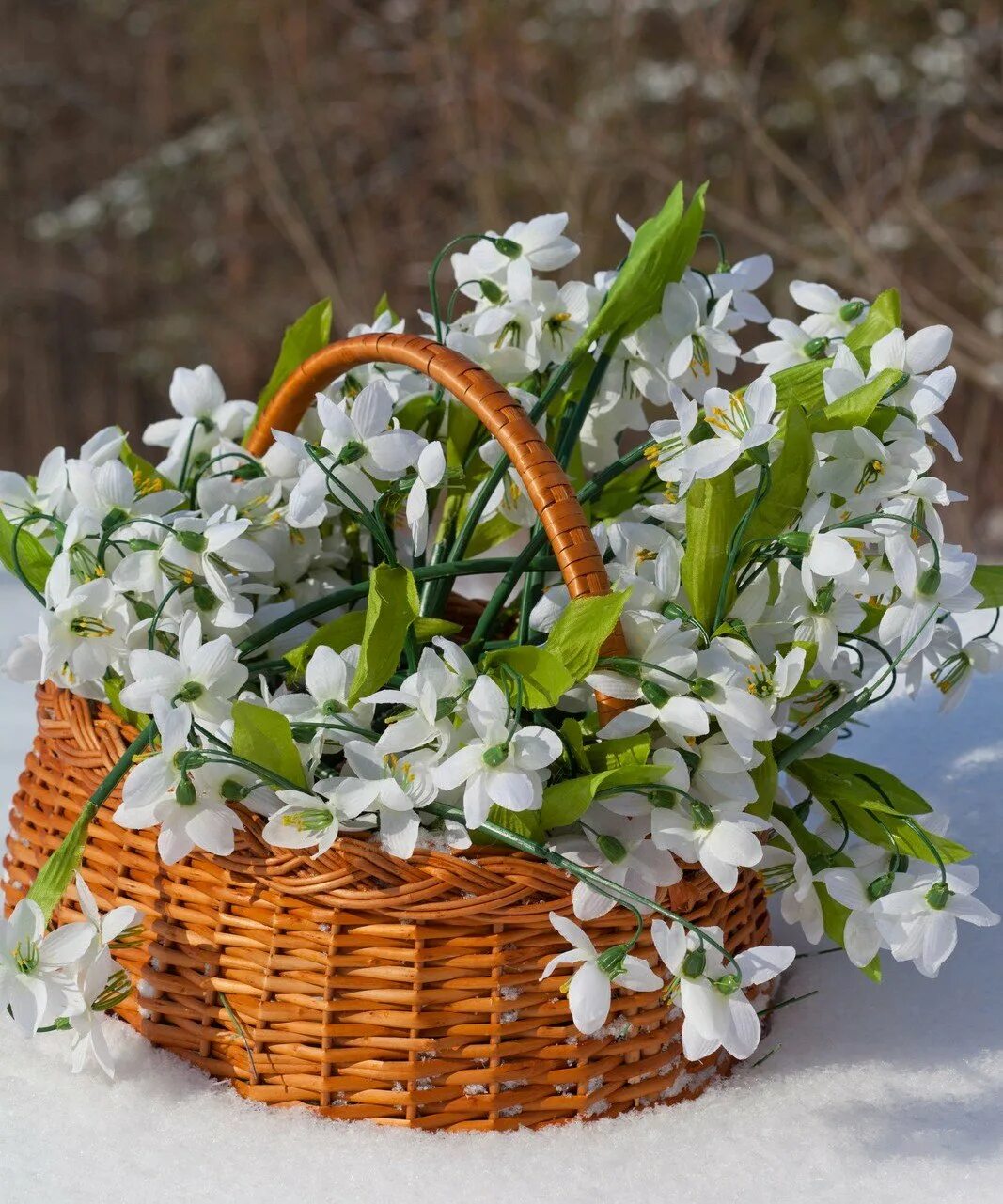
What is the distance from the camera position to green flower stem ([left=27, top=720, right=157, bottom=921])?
60 centimetres


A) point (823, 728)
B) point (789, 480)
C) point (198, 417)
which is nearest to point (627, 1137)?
point (823, 728)

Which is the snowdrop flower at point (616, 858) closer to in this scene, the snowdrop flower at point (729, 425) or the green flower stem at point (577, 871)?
the green flower stem at point (577, 871)

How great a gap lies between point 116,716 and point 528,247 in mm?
342

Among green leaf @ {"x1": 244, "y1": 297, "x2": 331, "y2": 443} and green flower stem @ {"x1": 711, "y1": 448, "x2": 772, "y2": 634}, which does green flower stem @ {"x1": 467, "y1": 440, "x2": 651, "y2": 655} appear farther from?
green leaf @ {"x1": 244, "y1": 297, "x2": 331, "y2": 443}

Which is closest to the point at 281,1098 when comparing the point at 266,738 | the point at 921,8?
the point at 266,738

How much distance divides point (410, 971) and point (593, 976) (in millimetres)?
94

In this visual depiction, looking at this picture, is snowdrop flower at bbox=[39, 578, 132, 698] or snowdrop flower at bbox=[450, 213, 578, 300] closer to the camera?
snowdrop flower at bbox=[39, 578, 132, 698]

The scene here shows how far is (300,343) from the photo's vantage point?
856 mm

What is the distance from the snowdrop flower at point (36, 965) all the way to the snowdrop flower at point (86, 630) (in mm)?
115

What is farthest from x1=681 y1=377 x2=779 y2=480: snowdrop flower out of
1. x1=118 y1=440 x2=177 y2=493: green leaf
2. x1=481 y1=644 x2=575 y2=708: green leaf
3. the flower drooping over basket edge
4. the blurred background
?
the blurred background

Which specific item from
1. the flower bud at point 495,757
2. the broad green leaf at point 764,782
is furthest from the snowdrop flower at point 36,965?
the broad green leaf at point 764,782

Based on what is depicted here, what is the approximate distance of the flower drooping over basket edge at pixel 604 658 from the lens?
559 mm

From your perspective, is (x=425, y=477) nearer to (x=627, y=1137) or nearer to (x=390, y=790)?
(x=390, y=790)

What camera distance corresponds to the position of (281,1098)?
2.04ft
